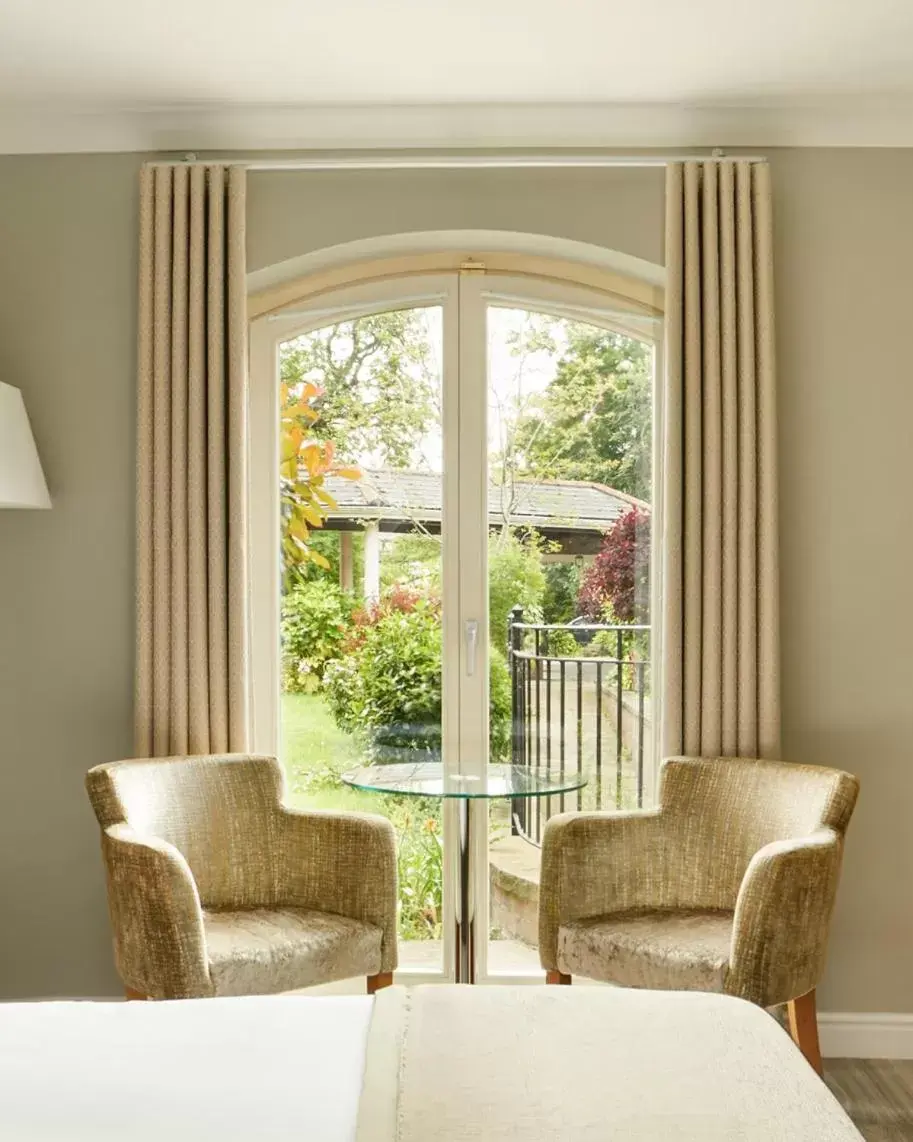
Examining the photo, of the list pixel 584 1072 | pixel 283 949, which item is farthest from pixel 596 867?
pixel 584 1072

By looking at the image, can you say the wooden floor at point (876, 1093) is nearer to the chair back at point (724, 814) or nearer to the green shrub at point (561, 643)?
the chair back at point (724, 814)

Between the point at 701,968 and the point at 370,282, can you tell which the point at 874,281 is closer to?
the point at 370,282

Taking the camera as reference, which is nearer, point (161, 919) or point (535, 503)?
point (161, 919)

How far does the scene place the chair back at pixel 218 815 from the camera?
3.18m

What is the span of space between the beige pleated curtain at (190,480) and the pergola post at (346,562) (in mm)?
368

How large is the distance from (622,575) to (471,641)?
53cm

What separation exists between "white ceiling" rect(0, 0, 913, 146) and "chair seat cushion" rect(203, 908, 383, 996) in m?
2.30

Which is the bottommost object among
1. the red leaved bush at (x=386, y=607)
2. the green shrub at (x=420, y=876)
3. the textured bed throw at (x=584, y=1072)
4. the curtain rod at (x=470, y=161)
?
the green shrub at (x=420, y=876)

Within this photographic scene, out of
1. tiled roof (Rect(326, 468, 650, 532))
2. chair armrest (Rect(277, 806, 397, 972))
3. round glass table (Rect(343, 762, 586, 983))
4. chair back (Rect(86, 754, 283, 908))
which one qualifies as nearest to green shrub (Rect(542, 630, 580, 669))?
tiled roof (Rect(326, 468, 650, 532))

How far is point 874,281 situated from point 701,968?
211 cm

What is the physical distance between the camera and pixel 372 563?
3.70 meters

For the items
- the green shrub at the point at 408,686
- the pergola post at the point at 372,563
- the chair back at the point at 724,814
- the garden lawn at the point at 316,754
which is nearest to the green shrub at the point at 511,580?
the green shrub at the point at 408,686

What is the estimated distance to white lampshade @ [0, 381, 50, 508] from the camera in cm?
Result: 320

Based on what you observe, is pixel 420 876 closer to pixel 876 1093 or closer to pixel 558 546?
pixel 558 546
